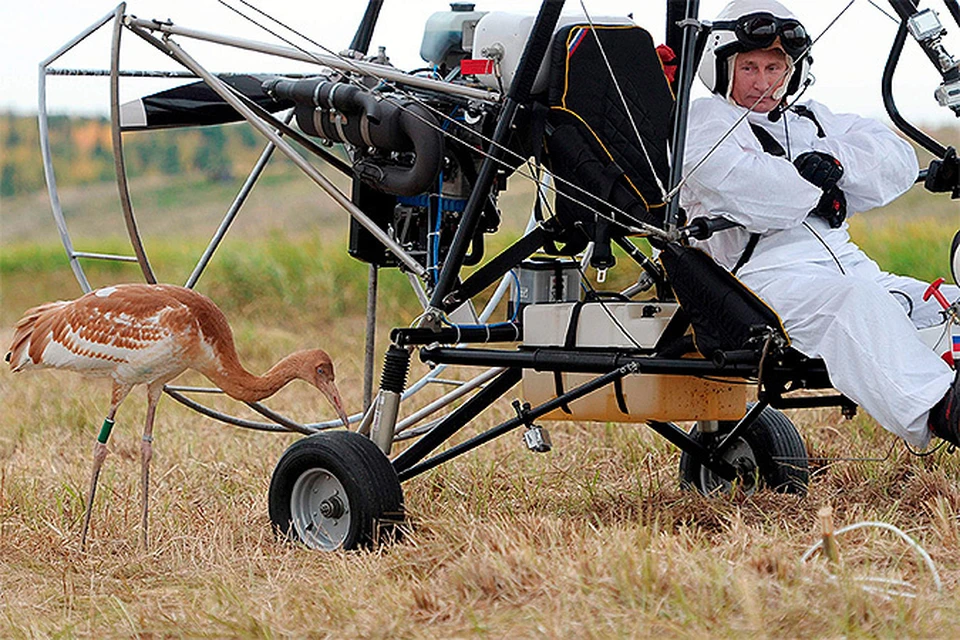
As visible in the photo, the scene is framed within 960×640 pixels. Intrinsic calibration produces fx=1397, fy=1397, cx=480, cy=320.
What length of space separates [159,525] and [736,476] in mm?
2290

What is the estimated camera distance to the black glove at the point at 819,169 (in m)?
4.77

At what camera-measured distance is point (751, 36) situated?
4.87 meters

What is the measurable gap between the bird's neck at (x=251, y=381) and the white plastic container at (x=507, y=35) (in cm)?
146

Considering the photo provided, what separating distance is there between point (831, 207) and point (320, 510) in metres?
2.11

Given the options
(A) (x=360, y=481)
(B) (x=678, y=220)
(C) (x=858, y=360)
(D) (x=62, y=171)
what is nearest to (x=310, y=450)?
(A) (x=360, y=481)

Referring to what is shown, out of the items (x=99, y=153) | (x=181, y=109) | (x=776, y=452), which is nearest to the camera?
(x=776, y=452)

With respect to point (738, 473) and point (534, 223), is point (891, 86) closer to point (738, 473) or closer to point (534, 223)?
point (534, 223)

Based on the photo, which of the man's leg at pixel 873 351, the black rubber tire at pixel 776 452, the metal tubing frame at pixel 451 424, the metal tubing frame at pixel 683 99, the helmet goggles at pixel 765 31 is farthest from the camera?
the black rubber tire at pixel 776 452

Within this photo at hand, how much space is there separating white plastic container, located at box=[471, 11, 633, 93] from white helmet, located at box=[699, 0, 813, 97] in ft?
1.07

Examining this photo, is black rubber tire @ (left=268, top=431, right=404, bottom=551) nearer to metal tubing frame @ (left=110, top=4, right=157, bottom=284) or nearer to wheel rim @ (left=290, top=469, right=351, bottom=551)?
wheel rim @ (left=290, top=469, right=351, bottom=551)

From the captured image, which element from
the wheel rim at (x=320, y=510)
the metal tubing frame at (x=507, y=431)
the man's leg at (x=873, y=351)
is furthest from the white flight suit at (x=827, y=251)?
the wheel rim at (x=320, y=510)

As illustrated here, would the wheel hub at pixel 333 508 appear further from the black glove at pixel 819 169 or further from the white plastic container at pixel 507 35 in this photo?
the black glove at pixel 819 169

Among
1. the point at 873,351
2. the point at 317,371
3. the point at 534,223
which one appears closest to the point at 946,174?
the point at 873,351

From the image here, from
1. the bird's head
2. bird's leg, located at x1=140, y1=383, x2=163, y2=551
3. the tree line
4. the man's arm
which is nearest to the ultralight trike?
the man's arm
